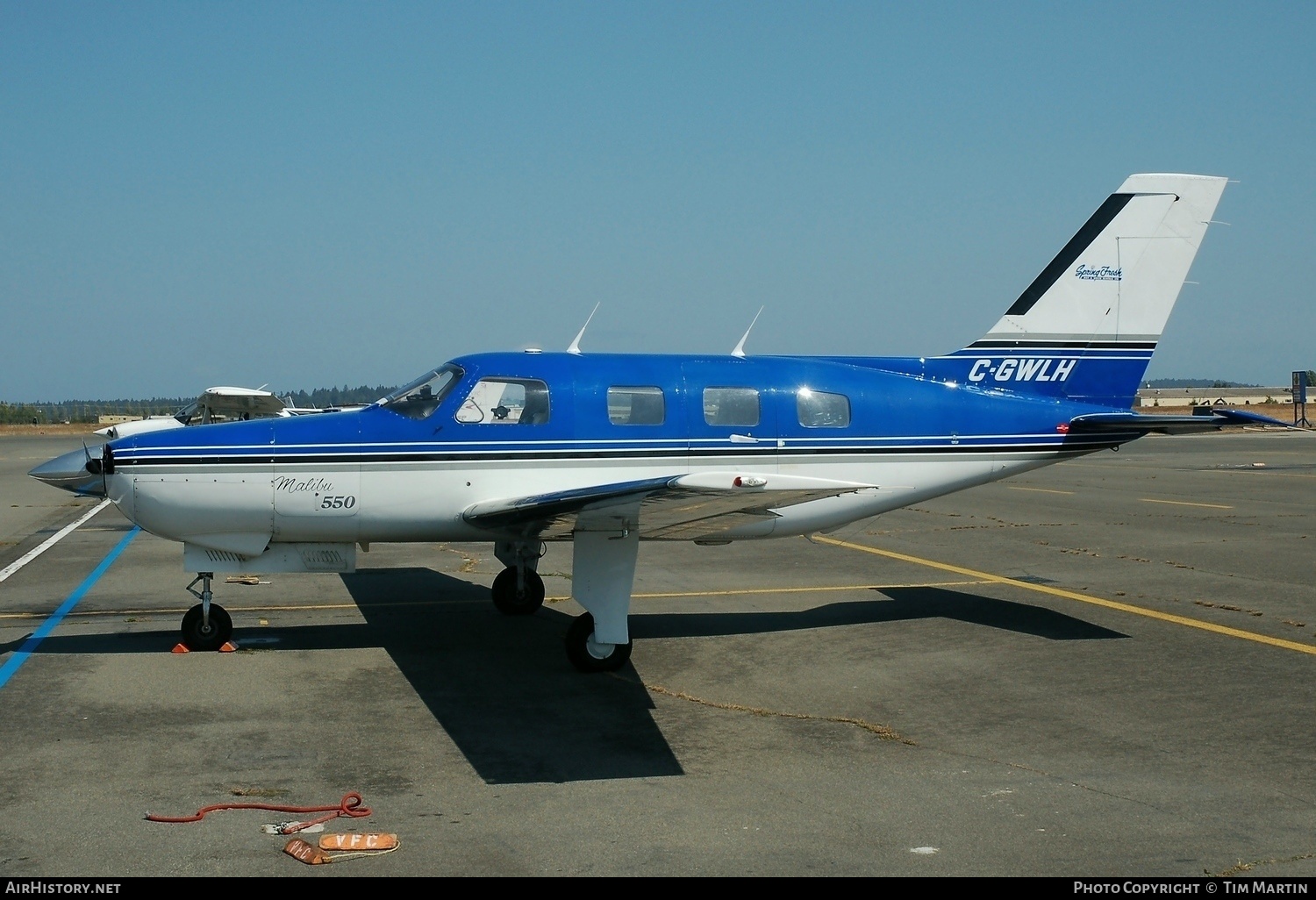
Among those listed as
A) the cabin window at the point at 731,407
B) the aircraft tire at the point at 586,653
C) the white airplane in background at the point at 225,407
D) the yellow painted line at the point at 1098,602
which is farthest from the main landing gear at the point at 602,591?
the white airplane in background at the point at 225,407

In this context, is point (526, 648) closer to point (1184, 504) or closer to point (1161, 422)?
point (1161, 422)

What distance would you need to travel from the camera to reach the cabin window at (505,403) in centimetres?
974

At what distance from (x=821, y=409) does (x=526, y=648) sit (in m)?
3.44

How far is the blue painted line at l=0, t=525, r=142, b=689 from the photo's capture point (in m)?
8.98

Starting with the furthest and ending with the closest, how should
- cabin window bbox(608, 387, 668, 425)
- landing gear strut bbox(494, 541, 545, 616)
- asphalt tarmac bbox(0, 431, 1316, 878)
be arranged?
landing gear strut bbox(494, 541, 545, 616) < cabin window bbox(608, 387, 668, 425) < asphalt tarmac bbox(0, 431, 1316, 878)

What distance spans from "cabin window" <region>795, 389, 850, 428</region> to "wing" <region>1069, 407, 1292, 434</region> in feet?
7.76

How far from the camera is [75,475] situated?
978cm

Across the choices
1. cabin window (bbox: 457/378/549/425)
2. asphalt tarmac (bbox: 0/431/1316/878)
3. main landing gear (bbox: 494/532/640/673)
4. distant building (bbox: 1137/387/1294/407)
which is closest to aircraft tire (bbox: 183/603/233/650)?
asphalt tarmac (bbox: 0/431/1316/878)

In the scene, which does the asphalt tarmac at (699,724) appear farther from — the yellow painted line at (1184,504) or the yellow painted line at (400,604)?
the yellow painted line at (1184,504)

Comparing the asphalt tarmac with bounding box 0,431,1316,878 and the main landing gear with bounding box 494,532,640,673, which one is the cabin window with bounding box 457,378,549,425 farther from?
the asphalt tarmac with bounding box 0,431,1316,878

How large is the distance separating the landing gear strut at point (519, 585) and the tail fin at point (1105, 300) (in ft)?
15.6

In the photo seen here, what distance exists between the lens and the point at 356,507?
948 centimetres

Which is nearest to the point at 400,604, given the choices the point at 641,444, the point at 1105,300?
the point at 641,444
